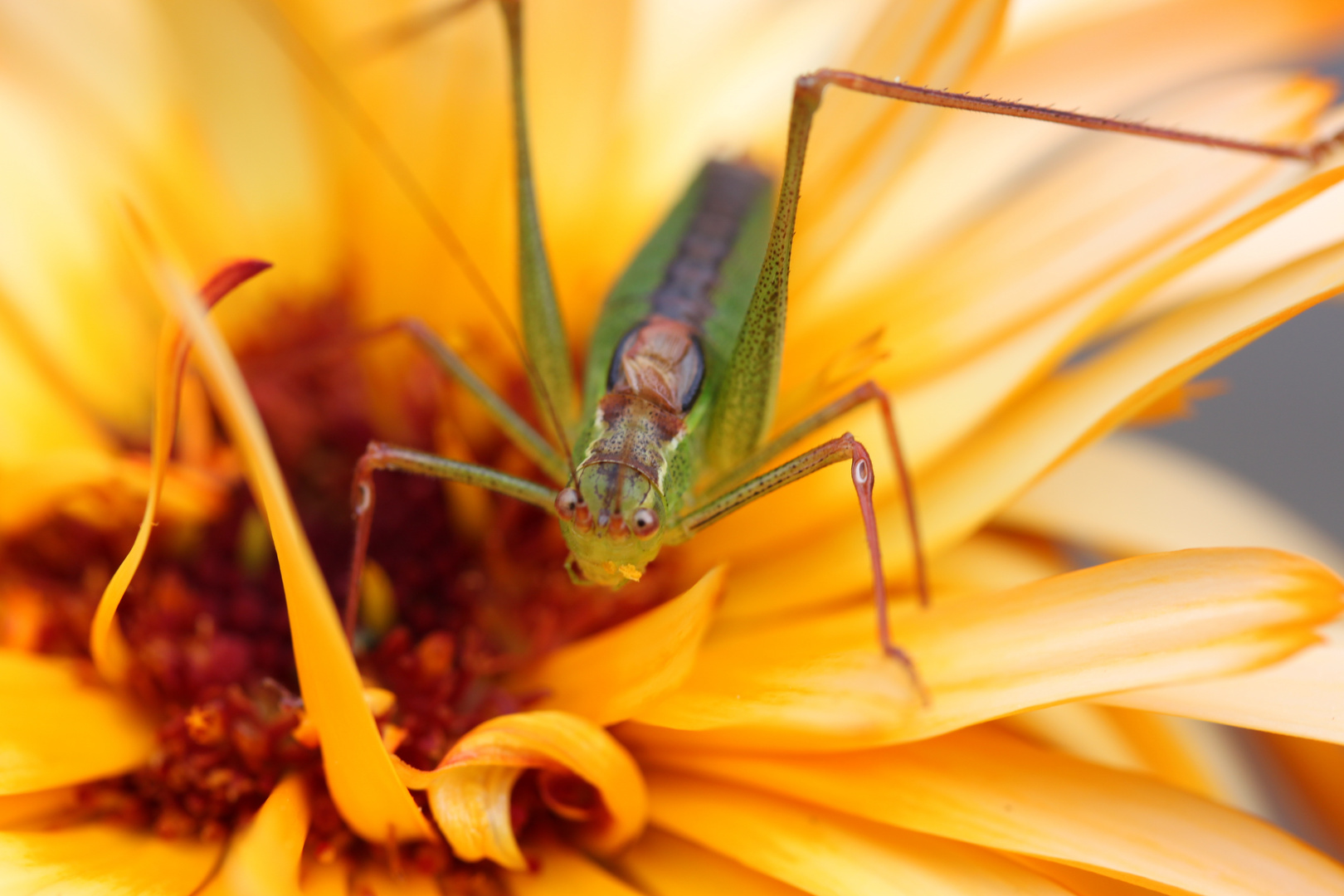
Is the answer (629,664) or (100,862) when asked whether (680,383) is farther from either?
(100,862)

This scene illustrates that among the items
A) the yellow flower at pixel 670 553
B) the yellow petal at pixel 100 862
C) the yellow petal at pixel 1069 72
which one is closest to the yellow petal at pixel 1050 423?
the yellow flower at pixel 670 553

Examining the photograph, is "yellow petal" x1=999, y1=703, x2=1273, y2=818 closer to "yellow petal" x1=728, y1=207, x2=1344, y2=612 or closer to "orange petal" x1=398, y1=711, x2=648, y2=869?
"yellow petal" x1=728, y1=207, x2=1344, y2=612

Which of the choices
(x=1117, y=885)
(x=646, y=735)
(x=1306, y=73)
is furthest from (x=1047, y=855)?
(x=1306, y=73)

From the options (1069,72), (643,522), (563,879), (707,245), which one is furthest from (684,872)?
(1069,72)

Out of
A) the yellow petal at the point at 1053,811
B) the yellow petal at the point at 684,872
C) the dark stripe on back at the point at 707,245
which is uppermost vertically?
the dark stripe on back at the point at 707,245

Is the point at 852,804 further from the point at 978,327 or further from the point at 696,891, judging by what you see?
the point at 978,327

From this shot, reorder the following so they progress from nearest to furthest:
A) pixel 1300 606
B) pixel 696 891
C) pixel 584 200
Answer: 1. pixel 1300 606
2. pixel 696 891
3. pixel 584 200

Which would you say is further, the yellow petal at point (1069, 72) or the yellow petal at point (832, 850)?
the yellow petal at point (1069, 72)

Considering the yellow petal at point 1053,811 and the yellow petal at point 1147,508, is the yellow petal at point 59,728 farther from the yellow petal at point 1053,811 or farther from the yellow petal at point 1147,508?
the yellow petal at point 1147,508
